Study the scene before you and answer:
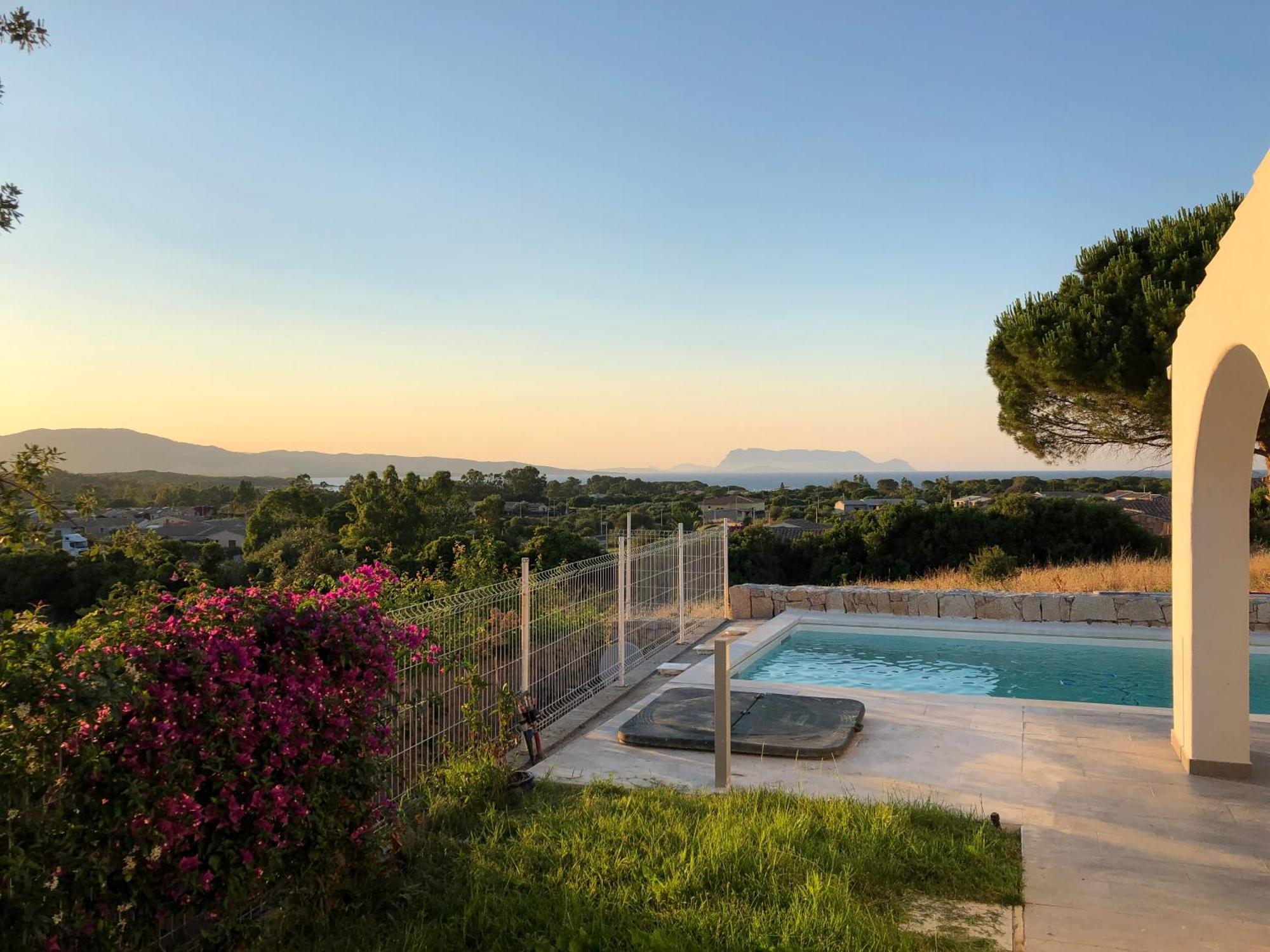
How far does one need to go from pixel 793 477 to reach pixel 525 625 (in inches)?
4916

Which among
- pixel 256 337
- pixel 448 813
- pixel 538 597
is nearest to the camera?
pixel 448 813

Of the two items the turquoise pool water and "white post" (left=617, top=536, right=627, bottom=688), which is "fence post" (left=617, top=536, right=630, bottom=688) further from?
the turquoise pool water

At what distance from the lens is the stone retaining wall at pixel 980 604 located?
12.0 m

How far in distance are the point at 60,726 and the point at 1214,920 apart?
467 centimetres

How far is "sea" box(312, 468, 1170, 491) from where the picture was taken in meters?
24.6

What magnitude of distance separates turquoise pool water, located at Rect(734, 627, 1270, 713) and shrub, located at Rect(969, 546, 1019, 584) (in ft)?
12.7

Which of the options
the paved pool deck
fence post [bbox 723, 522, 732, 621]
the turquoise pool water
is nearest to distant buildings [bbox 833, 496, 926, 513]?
fence post [bbox 723, 522, 732, 621]

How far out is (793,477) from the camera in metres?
129

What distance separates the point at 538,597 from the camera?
271 inches

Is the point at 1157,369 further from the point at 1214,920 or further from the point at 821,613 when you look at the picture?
the point at 1214,920

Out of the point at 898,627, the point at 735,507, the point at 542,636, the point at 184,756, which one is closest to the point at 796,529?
the point at 898,627

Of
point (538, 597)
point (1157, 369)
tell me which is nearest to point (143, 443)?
point (538, 597)

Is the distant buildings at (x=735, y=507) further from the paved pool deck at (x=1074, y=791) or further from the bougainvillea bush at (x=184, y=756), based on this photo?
the bougainvillea bush at (x=184, y=756)

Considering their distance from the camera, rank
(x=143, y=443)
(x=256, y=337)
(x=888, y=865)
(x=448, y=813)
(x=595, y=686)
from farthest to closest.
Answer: (x=143, y=443) < (x=256, y=337) < (x=595, y=686) < (x=448, y=813) < (x=888, y=865)
